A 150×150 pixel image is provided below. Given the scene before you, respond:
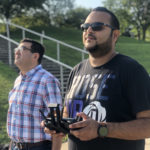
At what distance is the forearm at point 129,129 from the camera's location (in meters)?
1.48

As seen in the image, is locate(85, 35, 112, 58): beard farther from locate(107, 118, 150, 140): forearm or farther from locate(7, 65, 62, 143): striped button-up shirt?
locate(7, 65, 62, 143): striped button-up shirt

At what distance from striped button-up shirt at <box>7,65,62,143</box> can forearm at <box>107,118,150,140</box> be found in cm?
108

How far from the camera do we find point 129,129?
148cm

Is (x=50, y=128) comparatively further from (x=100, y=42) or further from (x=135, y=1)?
(x=135, y=1)

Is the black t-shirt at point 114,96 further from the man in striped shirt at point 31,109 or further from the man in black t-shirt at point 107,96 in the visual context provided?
the man in striped shirt at point 31,109

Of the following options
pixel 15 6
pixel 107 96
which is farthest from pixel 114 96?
pixel 15 6

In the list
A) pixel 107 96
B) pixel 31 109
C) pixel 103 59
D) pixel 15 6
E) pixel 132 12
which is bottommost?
pixel 31 109

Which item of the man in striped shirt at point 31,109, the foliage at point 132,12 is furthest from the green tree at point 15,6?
the man in striped shirt at point 31,109

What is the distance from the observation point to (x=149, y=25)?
49.3 m

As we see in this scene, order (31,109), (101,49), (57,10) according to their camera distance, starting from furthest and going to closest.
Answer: (57,10), (31,109), (101,49)

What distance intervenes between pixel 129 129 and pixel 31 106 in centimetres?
125

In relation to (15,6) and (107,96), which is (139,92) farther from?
(15,6)

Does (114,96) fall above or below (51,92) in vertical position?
above

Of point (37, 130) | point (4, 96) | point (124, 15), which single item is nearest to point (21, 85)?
point (37, 130)
